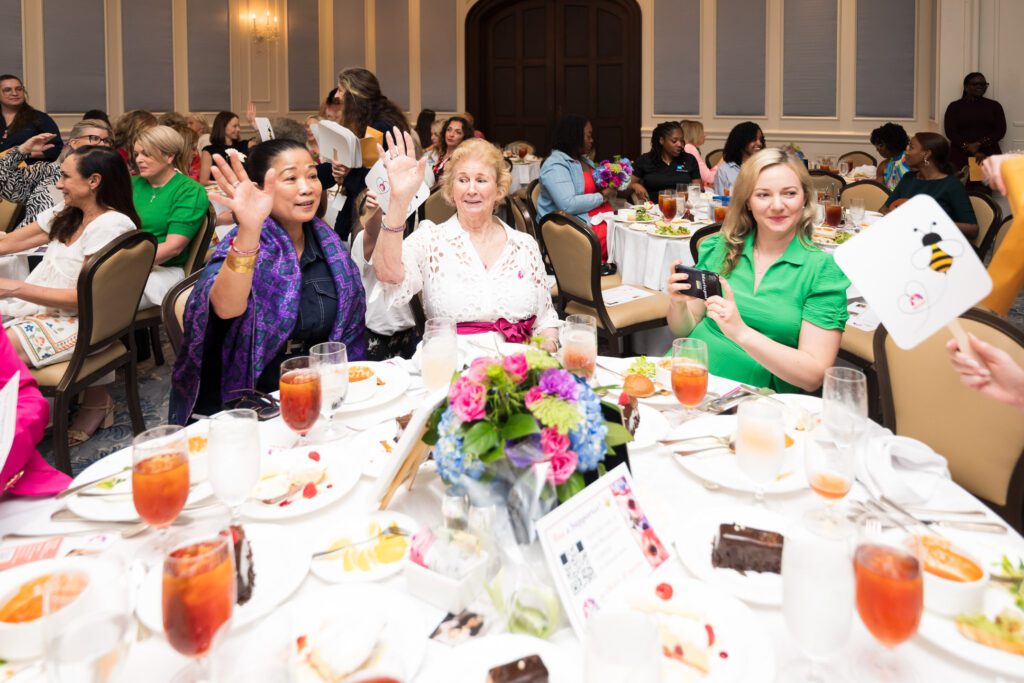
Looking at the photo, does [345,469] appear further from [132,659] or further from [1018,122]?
[1018,122]

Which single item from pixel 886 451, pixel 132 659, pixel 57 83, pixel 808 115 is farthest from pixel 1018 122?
pixel 57 83

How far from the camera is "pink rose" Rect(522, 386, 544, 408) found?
1013 millimetres

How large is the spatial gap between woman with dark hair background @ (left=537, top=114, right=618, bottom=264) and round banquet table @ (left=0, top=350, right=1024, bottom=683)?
357 cm

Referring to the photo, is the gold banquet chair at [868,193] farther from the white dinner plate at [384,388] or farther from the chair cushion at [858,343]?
the white dinner plate at [384,388]

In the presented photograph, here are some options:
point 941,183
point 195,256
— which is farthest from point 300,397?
point 941,183

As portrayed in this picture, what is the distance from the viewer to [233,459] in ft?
3.62

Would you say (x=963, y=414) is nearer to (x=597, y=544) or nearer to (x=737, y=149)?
(x=597, y=544)

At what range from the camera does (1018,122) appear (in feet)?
24.2

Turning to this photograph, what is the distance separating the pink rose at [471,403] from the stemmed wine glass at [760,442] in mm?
468

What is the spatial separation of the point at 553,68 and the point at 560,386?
10860 millimetres

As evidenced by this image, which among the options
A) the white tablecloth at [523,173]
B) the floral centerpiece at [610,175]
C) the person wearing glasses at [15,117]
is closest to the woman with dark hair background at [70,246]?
the floral centerpiece at [610,175]

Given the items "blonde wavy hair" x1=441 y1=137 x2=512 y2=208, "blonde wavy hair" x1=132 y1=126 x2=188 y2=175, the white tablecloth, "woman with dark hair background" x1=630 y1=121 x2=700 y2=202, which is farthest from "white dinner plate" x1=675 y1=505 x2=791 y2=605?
the white tablecloth

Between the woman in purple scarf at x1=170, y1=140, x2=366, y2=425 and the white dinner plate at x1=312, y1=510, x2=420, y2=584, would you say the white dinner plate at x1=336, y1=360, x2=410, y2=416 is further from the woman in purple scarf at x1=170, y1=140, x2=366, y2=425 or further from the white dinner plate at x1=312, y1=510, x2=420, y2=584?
the white dinner plate at x1=312, y1=510, x2=420, y2=584

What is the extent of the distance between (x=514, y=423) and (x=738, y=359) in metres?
1.43
